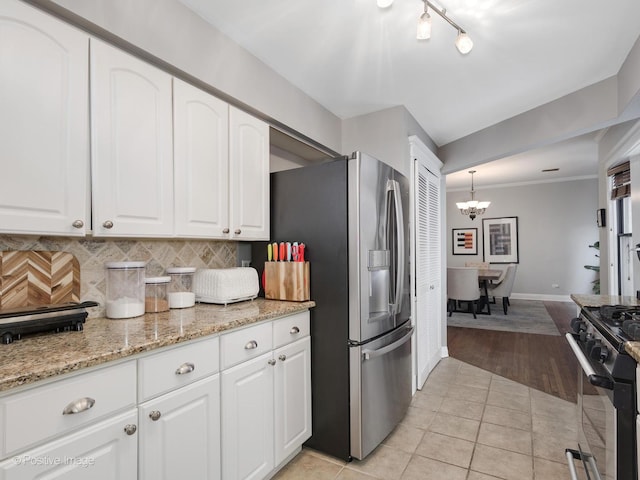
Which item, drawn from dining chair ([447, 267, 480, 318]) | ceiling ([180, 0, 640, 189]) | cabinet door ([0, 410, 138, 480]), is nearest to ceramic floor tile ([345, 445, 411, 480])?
cabinet door ([0, 410, 138, 480])

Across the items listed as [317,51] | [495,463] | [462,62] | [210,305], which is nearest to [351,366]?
[210,305]

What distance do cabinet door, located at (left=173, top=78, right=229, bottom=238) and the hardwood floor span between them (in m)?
3.18

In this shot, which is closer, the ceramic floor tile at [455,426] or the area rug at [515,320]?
the ceramic floor tile at [455,426]

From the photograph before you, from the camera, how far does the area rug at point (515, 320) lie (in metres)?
5.22

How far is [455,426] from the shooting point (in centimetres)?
244

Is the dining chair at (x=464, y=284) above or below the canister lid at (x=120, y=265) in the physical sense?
below

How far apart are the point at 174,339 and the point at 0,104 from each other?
3.21ft

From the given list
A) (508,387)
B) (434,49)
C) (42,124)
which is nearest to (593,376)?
(434,49)

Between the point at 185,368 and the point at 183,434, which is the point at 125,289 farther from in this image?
the point at 183,434

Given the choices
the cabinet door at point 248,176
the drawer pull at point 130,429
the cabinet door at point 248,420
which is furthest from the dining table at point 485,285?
the drawer pull at point 130,429

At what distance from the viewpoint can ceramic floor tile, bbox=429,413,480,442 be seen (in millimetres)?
2328

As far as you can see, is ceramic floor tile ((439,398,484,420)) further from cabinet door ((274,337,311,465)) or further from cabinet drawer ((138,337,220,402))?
cabinet drawer ((138,337,220,402))

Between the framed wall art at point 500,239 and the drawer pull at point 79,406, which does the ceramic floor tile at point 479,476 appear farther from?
the framed wall art at point 500,239

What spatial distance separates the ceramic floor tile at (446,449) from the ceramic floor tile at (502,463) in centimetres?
5
